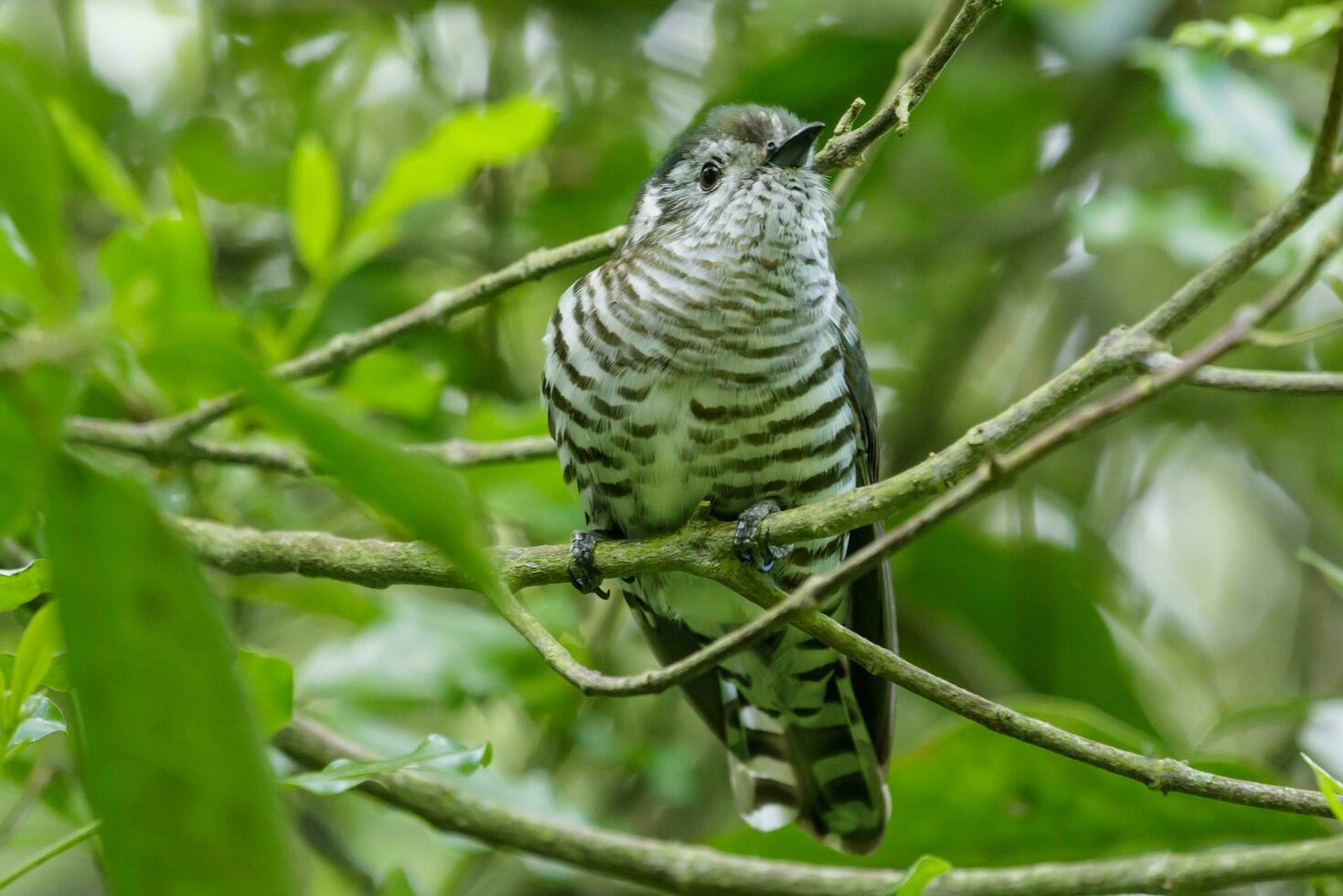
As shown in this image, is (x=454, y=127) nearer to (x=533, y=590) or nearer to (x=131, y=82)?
(x=533, y=590)

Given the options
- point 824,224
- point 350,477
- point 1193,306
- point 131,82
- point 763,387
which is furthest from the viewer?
point 131,82

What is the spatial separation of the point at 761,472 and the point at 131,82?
2794 millimetres

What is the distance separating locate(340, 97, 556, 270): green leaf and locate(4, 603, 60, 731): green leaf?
142cm

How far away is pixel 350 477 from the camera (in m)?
1.02

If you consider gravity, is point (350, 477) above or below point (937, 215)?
above

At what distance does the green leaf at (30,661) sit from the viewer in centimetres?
167

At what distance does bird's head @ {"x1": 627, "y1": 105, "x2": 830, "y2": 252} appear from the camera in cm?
287

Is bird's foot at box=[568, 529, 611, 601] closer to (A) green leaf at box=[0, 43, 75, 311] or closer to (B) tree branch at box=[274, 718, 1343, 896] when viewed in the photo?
(B) tree branch at box=[274, 718, 1343, 896]

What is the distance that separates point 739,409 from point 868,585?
0.73 meters

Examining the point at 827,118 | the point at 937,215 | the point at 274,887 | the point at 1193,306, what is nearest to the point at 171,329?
the point at 274,887

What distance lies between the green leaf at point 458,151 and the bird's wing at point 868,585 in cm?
75

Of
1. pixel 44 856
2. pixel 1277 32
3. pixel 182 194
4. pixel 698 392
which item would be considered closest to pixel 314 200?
pixel 182 194

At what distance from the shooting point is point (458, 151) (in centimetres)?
285

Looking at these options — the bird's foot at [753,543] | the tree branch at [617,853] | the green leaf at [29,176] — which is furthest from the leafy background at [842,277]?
the green leaf at [29,176]
